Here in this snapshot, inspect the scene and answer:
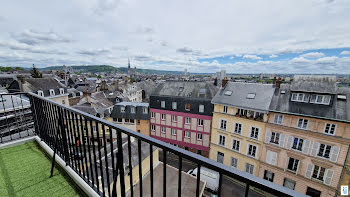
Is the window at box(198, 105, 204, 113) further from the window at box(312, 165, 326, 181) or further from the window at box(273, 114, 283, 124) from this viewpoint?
the window at box(312, 165, 326, 181)

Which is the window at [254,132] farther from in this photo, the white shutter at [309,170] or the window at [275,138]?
the white shutter at [309,170]

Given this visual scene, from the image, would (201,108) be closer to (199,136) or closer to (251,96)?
(199,136)

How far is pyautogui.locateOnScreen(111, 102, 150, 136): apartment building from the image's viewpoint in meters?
22.3

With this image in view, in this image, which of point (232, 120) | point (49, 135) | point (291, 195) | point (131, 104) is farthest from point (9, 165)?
point (131, 104)

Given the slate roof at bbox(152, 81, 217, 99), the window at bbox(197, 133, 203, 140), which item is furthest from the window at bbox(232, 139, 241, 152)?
the slate roof at bbox(152, 81, 217, 99)

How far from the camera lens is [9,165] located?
381cm

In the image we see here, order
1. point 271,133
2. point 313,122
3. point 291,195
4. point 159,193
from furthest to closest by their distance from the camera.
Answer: point 271,133 → point 313,122 → point 159,193 → point 291,195

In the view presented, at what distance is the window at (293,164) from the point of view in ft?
43.6

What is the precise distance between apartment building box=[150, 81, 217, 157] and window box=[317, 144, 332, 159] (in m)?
10.1

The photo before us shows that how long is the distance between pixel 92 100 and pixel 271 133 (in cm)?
2543

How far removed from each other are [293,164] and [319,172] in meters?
1.68

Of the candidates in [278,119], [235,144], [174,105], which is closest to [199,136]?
[235,144]

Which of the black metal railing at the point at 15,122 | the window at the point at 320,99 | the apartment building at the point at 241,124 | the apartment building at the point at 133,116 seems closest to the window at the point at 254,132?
the apartment building at the point at 241,124

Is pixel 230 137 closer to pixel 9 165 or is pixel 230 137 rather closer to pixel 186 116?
pixel 186 116
